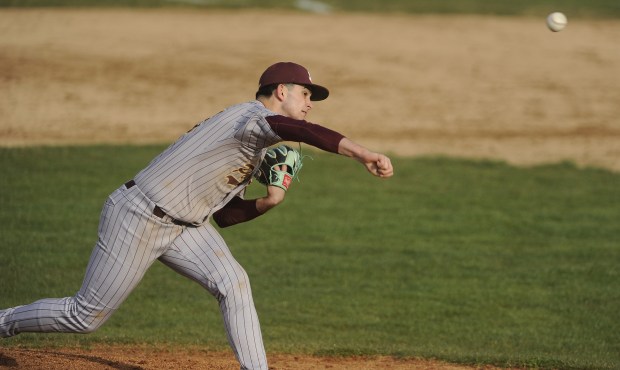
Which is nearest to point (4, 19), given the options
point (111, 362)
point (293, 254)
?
point (293, 254)

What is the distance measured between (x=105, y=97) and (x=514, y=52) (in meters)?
8.82

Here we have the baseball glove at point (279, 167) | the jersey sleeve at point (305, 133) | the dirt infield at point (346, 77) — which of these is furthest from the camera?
the dirt infield at point (346, 77)

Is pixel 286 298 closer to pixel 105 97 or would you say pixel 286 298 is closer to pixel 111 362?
pixel 111 362

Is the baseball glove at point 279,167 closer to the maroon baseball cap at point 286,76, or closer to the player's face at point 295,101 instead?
the player's face at point 295,101

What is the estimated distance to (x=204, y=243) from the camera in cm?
611

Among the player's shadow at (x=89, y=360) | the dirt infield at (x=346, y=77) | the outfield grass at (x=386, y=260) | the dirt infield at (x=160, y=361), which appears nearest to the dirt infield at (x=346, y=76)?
the dirt infield at (x=346, y=77)

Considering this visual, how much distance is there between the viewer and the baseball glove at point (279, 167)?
6.13m

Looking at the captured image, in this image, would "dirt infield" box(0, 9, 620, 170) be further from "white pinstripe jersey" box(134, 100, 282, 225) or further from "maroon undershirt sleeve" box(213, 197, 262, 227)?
"white pinstripe jersey" box(134, 100, 282, 225)

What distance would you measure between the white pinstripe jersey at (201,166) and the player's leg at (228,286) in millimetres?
193

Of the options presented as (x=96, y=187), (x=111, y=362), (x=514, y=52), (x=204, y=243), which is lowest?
(x=111, y=362)

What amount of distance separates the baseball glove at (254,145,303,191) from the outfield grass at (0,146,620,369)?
2528mm

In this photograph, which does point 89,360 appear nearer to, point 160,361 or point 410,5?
point 160,361

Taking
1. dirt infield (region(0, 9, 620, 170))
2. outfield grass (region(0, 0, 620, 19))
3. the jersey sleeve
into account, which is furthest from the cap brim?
outfield grass (region(0, 0, 620, 19))

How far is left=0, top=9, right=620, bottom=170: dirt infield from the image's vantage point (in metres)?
16.7
